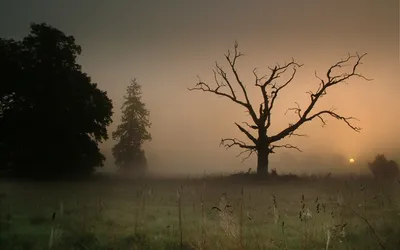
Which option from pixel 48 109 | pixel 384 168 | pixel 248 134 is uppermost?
pixel 48 109

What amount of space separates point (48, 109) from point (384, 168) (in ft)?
49.4

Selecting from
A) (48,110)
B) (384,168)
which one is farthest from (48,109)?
(384,168)

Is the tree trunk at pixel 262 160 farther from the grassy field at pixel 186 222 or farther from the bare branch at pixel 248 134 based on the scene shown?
the grassy field at pixel 186 222

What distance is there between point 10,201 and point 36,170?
527 cm

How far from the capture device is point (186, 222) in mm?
7531

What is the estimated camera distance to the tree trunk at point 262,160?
17.1 meters

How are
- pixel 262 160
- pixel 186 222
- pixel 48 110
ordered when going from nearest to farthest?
pixel 186 222 → pixel 48 110 → pixel 262 160

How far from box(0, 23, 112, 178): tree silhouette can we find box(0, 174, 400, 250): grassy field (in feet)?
9.26

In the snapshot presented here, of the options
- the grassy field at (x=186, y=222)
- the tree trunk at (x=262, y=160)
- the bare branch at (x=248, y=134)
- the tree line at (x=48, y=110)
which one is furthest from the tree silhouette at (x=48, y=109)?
the tree trunk at (x=262, y=160)

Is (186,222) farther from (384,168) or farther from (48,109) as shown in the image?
(384,168)

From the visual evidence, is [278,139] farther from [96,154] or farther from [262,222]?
[262,222]

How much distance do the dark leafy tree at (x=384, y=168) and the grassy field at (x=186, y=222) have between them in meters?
3.99

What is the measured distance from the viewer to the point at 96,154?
16.6m

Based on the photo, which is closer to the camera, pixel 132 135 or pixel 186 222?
pixel 186 222
